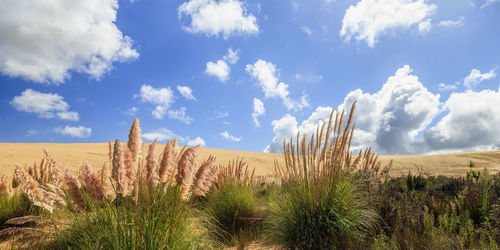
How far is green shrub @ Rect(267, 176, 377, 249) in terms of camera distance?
398cm

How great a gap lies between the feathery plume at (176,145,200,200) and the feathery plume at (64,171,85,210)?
100 centimetres

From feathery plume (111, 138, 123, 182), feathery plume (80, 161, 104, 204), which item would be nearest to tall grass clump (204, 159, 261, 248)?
feathery plume (80, 161, 104, 204)

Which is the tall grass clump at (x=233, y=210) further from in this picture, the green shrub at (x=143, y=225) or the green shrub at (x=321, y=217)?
the green shrub at (x=143, y=225)

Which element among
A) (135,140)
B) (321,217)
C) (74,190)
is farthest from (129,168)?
(321,217)

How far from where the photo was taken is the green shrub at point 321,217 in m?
3.98

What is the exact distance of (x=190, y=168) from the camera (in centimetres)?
266

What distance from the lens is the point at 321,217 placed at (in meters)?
4.07

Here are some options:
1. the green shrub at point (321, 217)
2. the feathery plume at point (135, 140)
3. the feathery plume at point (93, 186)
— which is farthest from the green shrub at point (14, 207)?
the green shrub at point (321, 217)

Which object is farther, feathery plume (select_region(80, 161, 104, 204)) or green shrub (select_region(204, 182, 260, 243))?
green shrub (select_region(204, 182, 260, 243))

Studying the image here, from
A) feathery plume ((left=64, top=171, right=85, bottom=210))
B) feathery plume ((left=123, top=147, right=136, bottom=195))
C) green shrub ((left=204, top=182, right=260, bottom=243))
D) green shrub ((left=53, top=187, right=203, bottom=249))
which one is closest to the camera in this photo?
green shrub ((left=53, top=187, right=203, bottom=249))

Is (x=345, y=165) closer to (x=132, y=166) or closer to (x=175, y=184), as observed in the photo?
(x=175, y=184)

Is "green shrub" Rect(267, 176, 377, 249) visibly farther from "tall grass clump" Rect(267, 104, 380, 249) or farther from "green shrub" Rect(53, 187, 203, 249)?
"green shrub" Rect(53, 187, 203, 249)

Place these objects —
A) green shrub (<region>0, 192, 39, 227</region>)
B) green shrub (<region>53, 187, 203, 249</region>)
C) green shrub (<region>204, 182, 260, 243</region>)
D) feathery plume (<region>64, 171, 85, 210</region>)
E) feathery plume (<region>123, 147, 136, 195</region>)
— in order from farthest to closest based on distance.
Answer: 1. green shrub (<region>204, 182, 260, 243</region>)
2. green shrub (<region>0, 192, 39, 227</region>)
3. feathery plume (<region>64, 171, 85, 210</region>)
4. feathery plume (<region>123, 147, 136, 195</region>)
5. green shrub (<region>53, 187, 203, 249</region>)

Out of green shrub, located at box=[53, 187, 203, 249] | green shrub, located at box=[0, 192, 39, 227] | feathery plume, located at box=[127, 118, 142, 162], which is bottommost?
green shrub, located at box=[0, 192, 39, 227]
